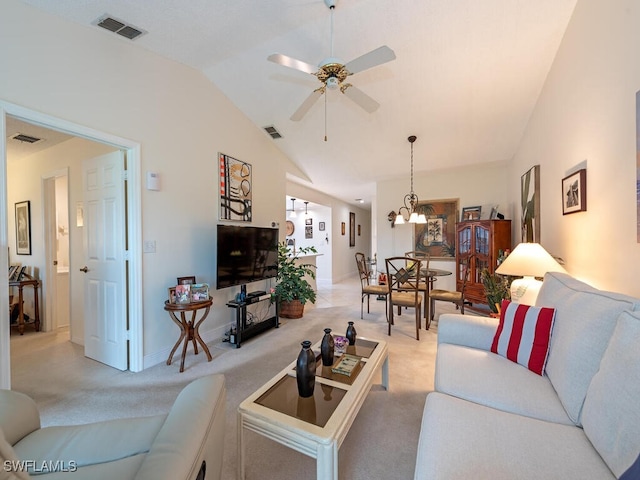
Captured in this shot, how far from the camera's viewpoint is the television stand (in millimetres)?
3045

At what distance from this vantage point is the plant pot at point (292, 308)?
418 cm

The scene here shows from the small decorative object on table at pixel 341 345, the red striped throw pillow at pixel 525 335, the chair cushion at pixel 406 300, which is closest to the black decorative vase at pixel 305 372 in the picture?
the small decorative object on table at pixel 341 345

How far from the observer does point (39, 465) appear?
2.91 ft

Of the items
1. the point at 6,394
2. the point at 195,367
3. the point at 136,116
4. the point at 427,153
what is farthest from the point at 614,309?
the point at 427,153

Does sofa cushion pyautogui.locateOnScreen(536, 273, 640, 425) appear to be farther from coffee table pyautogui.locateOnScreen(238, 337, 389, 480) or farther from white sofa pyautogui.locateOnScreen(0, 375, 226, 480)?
white sofa pyautogui.locateOnScreen(0, 375, 226, 480)

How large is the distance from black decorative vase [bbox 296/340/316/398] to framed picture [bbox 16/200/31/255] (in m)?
4.57

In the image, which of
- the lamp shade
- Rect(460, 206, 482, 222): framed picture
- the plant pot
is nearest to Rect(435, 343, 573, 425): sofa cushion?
the lamp shade

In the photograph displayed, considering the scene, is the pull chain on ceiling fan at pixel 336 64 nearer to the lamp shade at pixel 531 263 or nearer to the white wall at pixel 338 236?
the lamp shade at pixel 531 263

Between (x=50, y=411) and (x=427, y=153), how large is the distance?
5210 mm

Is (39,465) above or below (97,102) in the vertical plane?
below

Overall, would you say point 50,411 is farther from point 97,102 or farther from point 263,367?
point 97,102

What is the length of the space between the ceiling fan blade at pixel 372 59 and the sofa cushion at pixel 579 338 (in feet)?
5.94

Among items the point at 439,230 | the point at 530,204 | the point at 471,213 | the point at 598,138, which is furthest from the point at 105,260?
the point at 471,213

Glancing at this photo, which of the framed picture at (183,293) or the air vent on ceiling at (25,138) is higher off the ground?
the air vent on ceiling at (25,138)
